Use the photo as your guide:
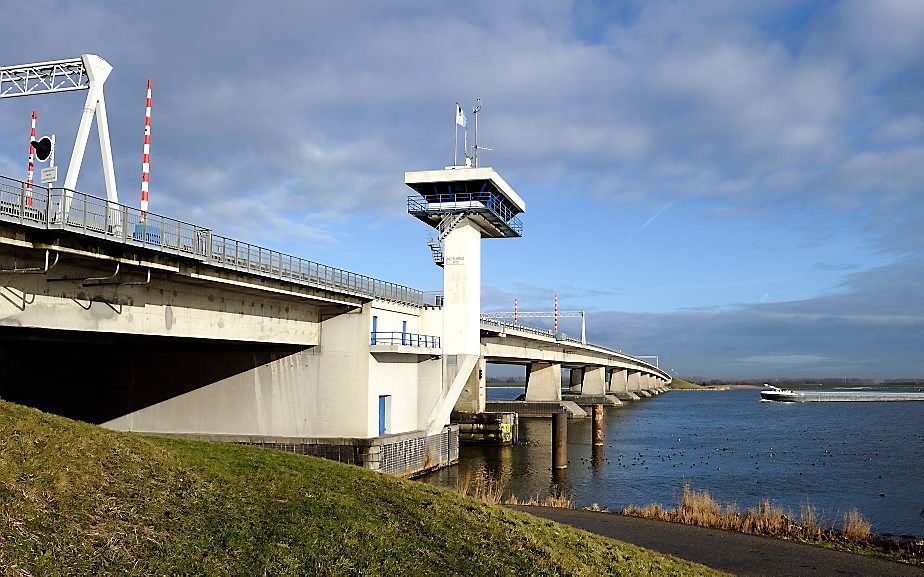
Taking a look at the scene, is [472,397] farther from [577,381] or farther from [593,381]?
[577,381]

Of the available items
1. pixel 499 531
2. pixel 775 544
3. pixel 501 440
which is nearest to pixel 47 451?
pixel 499 531

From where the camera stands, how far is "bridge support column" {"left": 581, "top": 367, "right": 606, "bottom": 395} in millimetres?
140750

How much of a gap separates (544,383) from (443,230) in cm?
6075

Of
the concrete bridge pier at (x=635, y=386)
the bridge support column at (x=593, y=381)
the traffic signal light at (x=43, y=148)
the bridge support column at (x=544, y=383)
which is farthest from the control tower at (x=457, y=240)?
the concrete bridge pier at (x=635, y=386)

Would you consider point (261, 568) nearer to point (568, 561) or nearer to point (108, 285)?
point (568, 561)

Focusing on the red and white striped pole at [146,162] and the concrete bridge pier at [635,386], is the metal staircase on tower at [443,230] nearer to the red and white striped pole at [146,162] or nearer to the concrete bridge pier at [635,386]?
the red and white striped pole at [146,162]

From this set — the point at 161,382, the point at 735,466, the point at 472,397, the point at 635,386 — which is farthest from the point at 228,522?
the point at 635,386

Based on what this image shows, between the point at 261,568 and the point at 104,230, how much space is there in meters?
15.0

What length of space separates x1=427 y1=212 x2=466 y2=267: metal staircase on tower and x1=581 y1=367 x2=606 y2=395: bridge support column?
9435 cm

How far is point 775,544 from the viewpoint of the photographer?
25.8 meters

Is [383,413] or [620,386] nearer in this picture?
[383,413]

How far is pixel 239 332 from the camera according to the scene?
35.8m

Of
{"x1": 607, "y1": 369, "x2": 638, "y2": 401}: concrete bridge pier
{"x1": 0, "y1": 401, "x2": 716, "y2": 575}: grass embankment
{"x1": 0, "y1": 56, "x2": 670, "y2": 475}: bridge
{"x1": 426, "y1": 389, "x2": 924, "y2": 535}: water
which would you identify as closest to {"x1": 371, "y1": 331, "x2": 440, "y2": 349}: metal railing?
{"x1": 0, "y1": 56, "x2": 670, "y2": 475}: bridge

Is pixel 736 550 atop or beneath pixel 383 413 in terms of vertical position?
beneath
